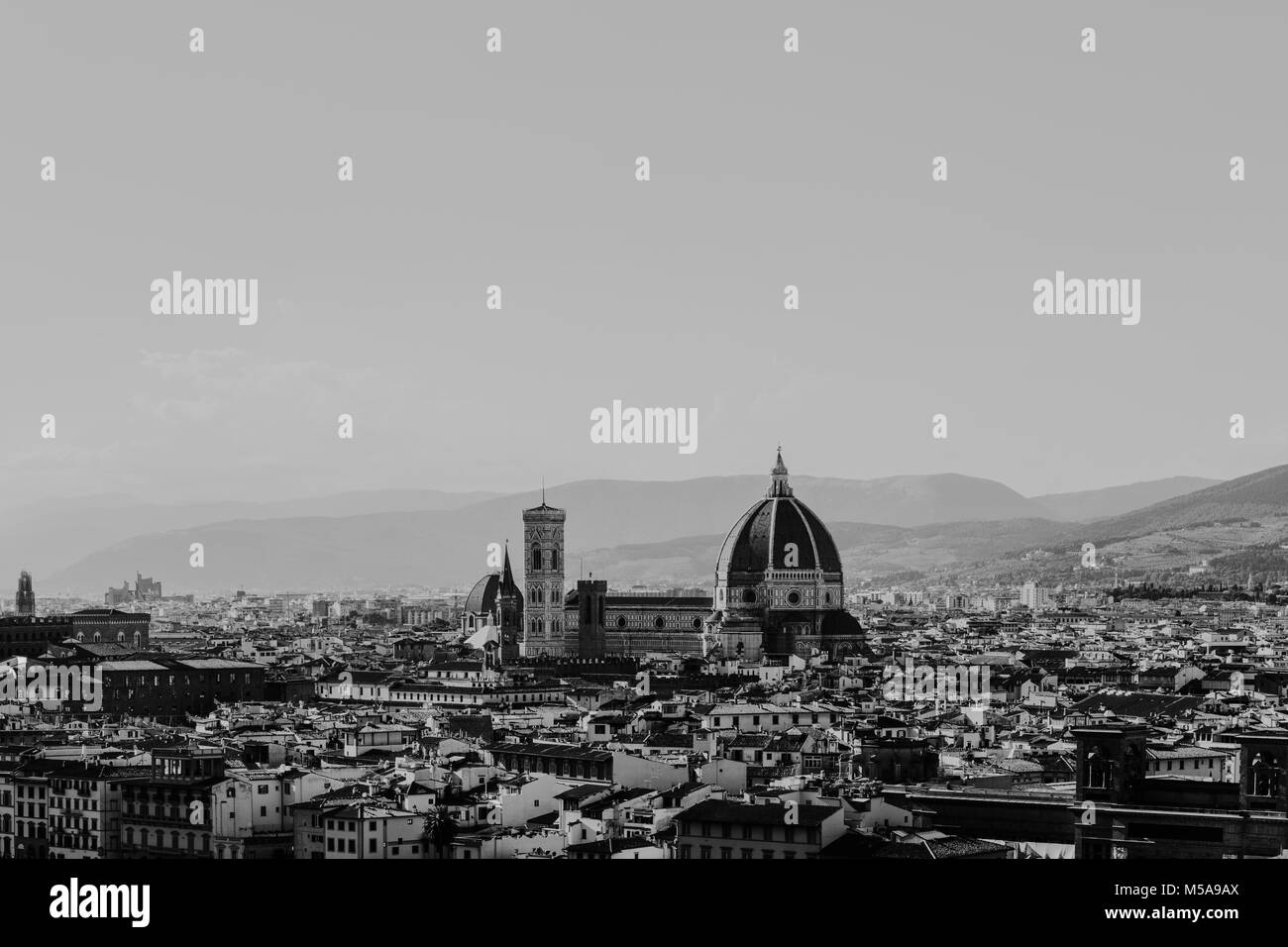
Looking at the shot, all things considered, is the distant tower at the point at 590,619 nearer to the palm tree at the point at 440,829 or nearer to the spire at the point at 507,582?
the spire at the point at 507,582

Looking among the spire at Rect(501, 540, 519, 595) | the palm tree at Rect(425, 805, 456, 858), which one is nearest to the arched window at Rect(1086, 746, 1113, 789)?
the palm tree at Rect(425, 805, 456, 858)

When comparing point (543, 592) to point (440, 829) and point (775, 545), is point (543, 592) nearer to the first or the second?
point (775, 545)

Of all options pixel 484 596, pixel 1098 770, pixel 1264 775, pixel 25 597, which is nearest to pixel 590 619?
pixel 484 596

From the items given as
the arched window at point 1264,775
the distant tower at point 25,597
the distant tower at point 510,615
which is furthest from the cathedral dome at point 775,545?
the arched window at point 1264,775

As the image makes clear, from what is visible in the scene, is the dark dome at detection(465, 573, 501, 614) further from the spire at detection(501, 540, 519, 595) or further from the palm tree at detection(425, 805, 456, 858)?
the palm tree at detection(425, 805, 456, 858)
